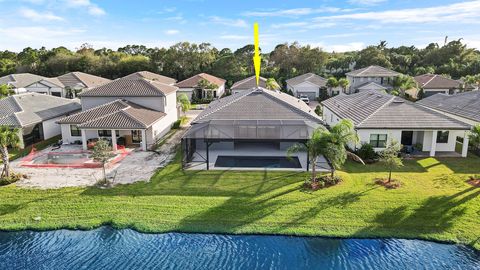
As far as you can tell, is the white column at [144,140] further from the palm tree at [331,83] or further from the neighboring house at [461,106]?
the palm tree at [331,83]

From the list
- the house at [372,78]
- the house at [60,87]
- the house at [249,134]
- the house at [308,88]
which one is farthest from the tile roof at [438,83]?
the house at [60,87]

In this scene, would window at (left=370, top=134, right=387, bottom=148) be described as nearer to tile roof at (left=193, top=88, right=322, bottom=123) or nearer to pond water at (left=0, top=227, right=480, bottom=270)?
tile roof at (left=193, top=88, right=322, bottom=123)

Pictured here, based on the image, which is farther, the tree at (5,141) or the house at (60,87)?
the house at (60,87)

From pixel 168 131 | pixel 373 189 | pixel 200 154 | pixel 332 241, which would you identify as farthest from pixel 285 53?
pixel 332 241

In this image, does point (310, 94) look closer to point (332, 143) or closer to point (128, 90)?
point (128, 90)

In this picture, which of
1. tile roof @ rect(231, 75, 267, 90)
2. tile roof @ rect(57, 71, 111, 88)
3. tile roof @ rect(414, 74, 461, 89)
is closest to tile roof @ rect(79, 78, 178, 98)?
tile roof @ rect(231, 75, 267, 90)

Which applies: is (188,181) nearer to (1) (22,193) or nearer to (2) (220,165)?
(2) (220,165)
